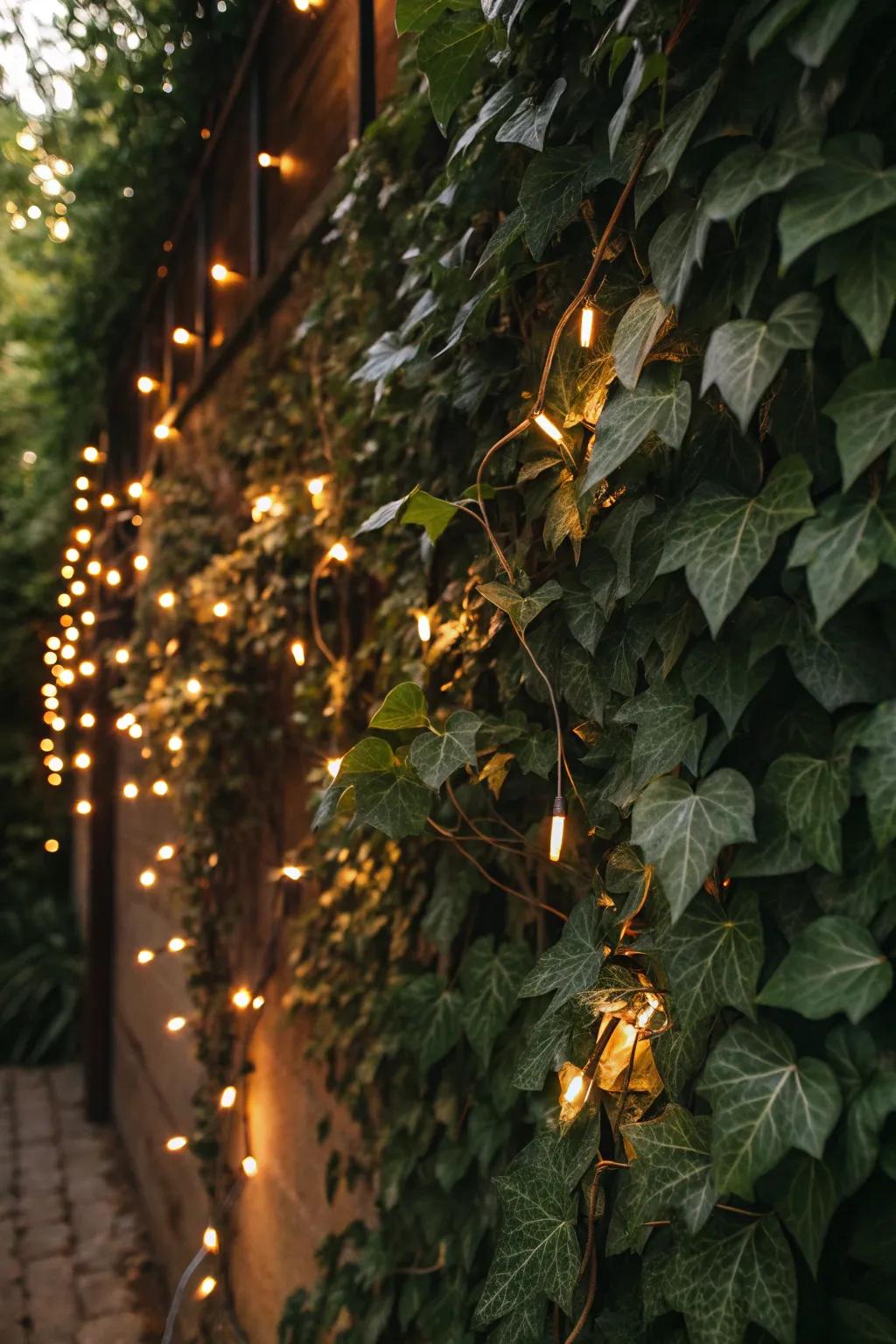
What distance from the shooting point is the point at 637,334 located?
3.24 ft

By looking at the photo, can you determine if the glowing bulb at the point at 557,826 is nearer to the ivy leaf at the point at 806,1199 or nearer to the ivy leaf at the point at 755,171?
Answer: the ivy leaf at the point at 806,1199

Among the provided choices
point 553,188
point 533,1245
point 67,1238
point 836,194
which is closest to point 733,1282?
point 533,1245

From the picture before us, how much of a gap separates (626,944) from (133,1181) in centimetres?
406

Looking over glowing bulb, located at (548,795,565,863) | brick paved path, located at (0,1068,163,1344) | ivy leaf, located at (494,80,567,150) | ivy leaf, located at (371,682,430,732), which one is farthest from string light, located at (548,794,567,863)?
brick paved path, located at (0,1068,163,1344)

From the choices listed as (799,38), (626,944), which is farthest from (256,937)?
(799,38)

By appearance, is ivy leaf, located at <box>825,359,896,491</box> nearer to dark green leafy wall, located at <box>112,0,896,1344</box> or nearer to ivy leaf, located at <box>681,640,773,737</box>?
dark green leafy wall, located at <box>112,0,896,1344</box>

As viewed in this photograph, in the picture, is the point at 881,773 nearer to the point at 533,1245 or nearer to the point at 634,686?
the point at 634,686

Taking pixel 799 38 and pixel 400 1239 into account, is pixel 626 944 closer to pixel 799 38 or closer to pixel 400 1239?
pixel 799 38

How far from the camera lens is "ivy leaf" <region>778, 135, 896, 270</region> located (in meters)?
0.76

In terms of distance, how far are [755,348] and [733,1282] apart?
2.60 ft

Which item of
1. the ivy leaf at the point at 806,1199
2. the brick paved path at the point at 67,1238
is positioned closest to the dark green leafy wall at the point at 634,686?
the ivy leaf at the point at 806,1199

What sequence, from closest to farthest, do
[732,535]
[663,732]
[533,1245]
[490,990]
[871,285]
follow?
[871,285] → [732,535] → [663,732] → [533,1245] → [490,990]

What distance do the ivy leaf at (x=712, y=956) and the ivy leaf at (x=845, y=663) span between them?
0.20 m

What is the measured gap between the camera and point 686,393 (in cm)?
95
